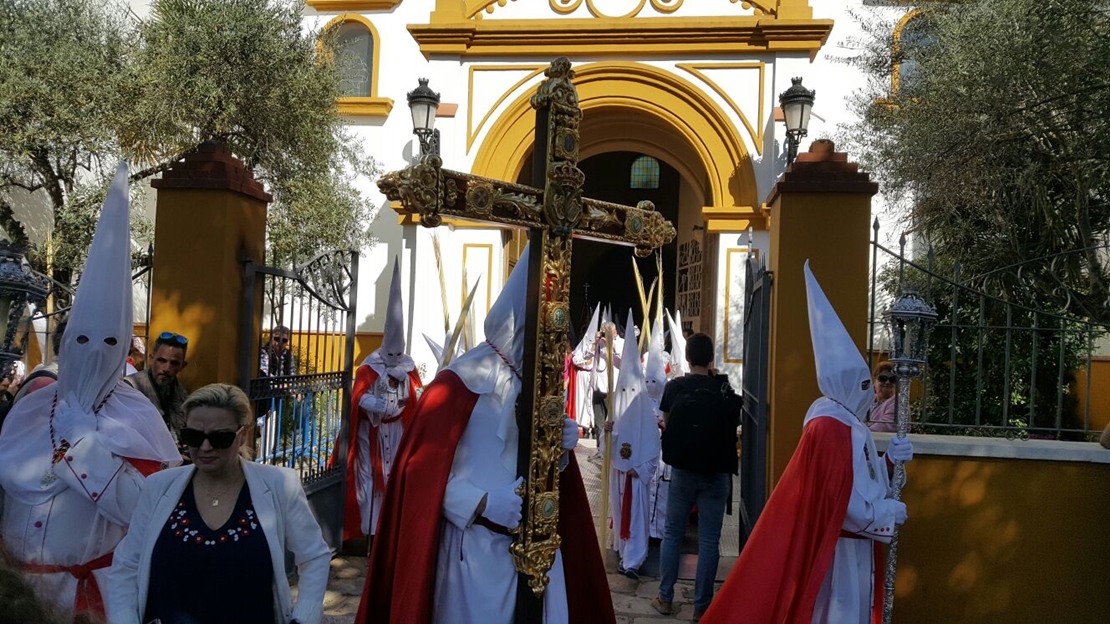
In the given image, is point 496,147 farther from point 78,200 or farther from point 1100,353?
point 1100,353

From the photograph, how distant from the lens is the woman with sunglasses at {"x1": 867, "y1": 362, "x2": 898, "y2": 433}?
5.99m

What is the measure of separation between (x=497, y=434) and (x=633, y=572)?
345 centimetres

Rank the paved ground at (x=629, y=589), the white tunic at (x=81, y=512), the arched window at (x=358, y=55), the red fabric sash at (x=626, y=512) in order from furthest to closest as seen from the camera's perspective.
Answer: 1. the arched window at (x=358, y=55)
2. the red fabric sash at (x=626, y=512)
3. the paved ground at (x=629, y=589)
4. the white tunic at (x=81, y=512)

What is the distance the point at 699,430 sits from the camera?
5465 millimetres

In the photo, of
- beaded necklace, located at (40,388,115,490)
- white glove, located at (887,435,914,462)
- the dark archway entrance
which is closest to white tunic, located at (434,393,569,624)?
beaded necklace, located at (40,388,115,490)

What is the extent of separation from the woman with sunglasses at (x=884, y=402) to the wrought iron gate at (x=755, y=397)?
0.71 m

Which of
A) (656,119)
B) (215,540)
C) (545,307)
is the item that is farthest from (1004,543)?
(656,119)

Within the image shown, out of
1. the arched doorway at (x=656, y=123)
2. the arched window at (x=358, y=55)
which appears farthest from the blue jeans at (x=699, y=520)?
the arched window at (x=358, y=55)

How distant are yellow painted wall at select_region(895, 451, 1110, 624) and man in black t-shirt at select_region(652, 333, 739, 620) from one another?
3.41ft

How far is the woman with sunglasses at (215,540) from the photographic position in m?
2.73

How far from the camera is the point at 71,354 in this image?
346 centimetres

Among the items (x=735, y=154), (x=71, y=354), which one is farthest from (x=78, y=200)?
(x=71, y=354)

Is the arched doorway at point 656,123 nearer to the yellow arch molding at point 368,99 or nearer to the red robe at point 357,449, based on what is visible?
the yellow arch molding at point 368,99

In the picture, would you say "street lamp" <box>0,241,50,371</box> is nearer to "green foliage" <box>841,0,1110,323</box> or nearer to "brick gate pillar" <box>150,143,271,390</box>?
"brick gate pillar" <box>150,143,271,390</box>
